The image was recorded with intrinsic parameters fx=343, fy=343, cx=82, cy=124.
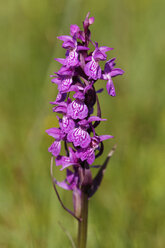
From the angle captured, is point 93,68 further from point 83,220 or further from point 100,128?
point 100,128

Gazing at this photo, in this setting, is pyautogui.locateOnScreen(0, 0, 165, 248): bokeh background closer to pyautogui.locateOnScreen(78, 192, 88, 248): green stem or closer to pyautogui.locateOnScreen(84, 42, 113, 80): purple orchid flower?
pyautogui.locateOnScreen(78, 192, 88, 248): green stem

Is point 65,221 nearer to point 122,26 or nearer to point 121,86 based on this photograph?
point 121,86

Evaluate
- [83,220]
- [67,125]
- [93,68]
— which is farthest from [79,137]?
[83,220]

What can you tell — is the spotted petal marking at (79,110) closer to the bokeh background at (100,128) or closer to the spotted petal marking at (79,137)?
the spotted petal marking at (79,137)

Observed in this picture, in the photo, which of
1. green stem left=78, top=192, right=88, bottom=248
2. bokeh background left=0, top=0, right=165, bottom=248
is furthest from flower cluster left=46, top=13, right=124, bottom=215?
bokeh background left=0, top=0, right=165, bottom=248

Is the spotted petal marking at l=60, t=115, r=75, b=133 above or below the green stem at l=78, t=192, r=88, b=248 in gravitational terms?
above

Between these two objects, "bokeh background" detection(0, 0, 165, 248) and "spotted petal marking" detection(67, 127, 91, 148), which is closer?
"spotted petal marking" detection(67, 127, 91, 148)

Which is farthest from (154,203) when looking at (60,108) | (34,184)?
(60,108)

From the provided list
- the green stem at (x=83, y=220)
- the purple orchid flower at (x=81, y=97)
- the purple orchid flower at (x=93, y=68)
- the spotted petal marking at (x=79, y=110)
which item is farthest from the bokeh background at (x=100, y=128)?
the purple orchid flower at (x=93, y=68)
